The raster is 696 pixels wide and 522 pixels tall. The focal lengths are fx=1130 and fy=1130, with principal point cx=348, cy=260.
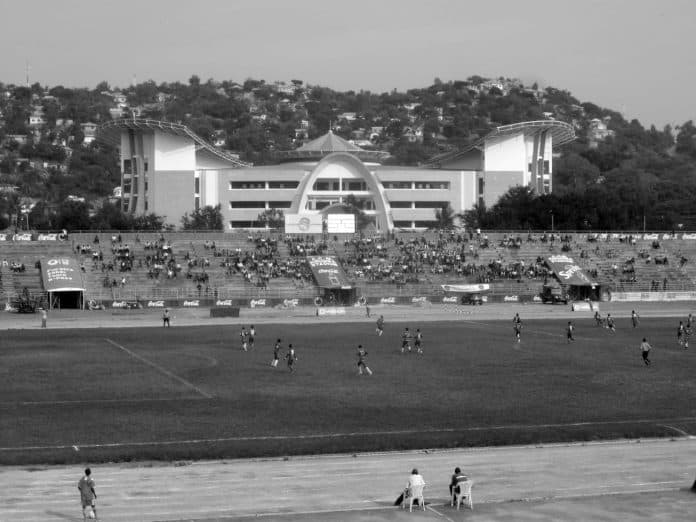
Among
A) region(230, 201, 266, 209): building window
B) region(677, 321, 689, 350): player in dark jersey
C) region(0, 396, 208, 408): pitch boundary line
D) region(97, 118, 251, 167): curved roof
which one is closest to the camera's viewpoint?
region(0, 396, 208, 408): pitch boundary line

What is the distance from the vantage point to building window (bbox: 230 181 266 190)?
161625mm

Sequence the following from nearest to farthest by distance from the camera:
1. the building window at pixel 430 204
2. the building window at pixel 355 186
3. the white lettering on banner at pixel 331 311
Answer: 1. the white lettering on banner at pixel 331 311
2. the building window at pixel 430 204
3. the building window at pixel 355 186

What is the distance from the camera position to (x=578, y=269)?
102000 mm

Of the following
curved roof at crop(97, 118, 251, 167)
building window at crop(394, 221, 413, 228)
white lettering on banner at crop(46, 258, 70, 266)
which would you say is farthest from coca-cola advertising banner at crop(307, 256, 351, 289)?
building window at crop(394, 221, 413, 228)

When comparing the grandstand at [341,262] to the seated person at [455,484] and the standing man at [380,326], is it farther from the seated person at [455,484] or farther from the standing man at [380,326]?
the seated person at [455,484]

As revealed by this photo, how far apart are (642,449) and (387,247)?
77138mm

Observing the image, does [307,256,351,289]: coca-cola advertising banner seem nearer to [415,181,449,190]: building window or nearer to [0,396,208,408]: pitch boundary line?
[0,396,208,408]: pitch boundary line

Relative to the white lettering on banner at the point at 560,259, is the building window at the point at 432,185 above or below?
above

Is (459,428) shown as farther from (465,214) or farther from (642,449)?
(465,214)

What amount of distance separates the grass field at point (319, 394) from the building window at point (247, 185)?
96658 mm

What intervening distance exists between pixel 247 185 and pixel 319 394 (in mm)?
121442

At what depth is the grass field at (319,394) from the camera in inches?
1297

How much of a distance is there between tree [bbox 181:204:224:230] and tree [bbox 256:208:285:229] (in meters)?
7.27

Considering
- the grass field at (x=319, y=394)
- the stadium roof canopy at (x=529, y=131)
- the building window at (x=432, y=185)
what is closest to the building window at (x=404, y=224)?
the building window at (x=432, y=185)
